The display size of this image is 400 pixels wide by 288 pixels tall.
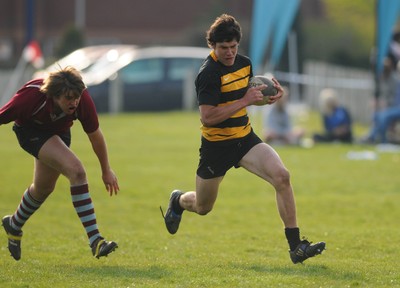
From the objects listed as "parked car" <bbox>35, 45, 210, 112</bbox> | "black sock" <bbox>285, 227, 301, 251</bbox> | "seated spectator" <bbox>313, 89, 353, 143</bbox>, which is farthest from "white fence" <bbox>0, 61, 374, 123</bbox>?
"black sock" <bbox>285, 227, 301, 251</bbox>

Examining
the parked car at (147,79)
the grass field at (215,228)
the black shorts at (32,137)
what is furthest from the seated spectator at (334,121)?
the black shorts at (32,137)

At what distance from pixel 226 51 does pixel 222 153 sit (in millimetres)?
879

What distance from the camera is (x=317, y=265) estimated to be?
8.60 metres

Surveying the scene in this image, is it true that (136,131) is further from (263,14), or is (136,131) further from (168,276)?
(168,276)

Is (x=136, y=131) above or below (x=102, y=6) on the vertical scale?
above

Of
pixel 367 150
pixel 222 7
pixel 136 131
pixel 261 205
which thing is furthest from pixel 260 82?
pixel 222 7

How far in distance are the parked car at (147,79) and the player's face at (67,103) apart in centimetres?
2360

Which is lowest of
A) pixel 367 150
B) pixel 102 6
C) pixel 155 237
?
pixel 102 6

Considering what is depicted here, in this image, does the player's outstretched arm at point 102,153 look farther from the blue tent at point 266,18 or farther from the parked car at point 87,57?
the parked car at point 87,57

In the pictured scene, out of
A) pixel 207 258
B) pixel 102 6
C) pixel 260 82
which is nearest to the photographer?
pixel 260 82

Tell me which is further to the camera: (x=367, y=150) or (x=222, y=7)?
(x=222, y=7)

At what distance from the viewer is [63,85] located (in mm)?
8242

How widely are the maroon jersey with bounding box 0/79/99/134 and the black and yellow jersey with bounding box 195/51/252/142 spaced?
3.04 ft

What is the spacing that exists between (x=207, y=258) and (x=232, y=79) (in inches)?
67.7
